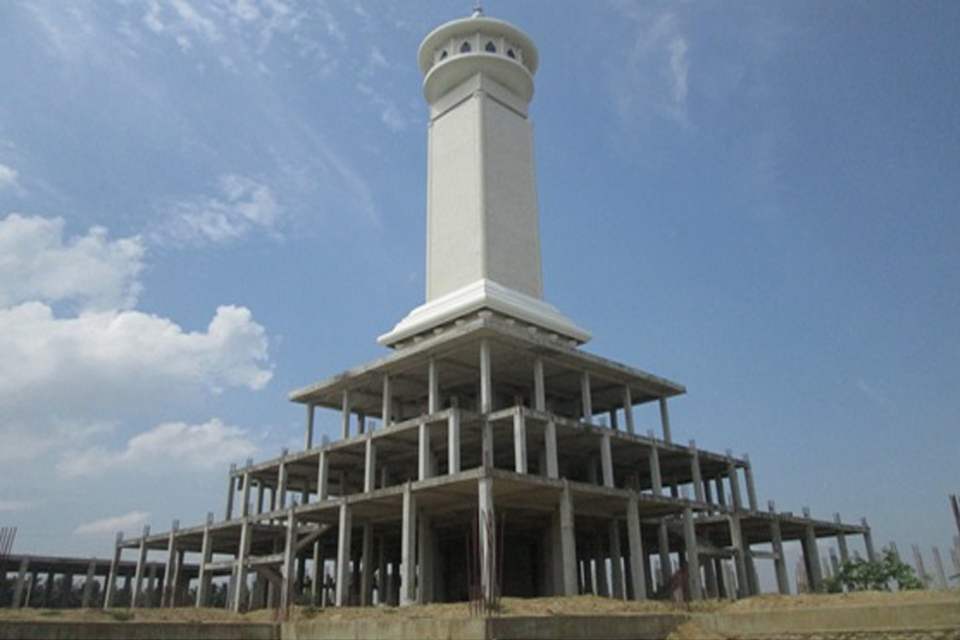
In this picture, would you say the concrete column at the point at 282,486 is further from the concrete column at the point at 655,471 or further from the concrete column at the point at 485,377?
the concrete column at the point at 655,471

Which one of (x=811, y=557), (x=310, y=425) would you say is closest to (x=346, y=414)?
(x=310, y=425)

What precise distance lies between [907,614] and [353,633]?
12.6 meters

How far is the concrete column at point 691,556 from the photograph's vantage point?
122ft

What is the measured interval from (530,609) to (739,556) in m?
25.3

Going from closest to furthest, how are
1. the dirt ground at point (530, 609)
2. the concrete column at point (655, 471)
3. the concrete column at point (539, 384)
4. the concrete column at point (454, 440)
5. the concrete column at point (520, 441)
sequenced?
the dirt ground at point (530, 609) → the concrete column at point (520, 441) → the concrete column at point (454, 440) → the concrete column at point (539, 384) → the concrete column at point (655, 471)

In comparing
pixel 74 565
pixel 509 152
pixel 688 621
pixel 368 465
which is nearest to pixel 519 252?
pixel 509 152

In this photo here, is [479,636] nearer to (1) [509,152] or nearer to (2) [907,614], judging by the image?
(2) [907,614]

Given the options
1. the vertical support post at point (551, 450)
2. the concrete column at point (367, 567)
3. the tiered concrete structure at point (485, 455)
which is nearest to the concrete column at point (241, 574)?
the tiered concrete structure at point (485, 455)

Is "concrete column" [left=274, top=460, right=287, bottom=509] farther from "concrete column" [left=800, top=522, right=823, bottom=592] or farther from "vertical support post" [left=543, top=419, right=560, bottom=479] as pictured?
"concrete column" [left=800, top=522, right=823, bottom=592]

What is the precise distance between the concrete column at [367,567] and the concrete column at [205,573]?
1040 centimetres

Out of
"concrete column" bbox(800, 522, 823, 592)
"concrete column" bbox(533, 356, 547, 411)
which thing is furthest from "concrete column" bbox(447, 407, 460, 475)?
"concrete column" bbox(800, 522, 823, 592)

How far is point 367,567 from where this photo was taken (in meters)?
41.0

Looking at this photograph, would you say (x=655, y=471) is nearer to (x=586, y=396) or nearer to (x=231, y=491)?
(x=586, y=396)

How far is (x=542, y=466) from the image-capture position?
38.6 meters
